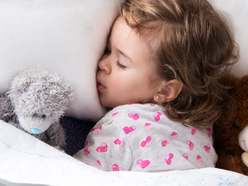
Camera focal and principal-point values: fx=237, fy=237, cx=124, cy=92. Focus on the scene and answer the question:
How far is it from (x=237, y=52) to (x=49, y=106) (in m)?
0.76

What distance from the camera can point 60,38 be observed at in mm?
699

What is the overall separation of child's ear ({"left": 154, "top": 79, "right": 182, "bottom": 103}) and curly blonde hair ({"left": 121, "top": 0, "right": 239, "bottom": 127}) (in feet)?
0.07

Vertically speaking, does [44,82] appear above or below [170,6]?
below

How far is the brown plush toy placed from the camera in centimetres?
91

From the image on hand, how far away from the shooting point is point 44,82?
568mm

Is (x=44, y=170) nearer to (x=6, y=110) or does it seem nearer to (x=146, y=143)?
(x=6, y=110)

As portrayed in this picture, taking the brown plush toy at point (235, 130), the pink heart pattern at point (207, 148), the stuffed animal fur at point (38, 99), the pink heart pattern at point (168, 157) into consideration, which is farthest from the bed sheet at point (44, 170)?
the brown plush toy at point (235, 130)

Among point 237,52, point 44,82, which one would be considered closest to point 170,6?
point 237,52

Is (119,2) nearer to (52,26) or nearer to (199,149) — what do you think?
(52,26)

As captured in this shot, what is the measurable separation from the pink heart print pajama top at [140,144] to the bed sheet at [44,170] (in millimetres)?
136

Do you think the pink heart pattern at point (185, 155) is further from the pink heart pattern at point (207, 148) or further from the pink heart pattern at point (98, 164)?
the pink heart pattern at point (98, 164)

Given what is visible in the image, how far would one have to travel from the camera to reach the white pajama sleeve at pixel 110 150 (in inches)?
28.8

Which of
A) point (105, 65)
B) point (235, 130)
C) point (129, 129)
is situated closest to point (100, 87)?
point (105, 65)

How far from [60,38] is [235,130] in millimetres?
742
